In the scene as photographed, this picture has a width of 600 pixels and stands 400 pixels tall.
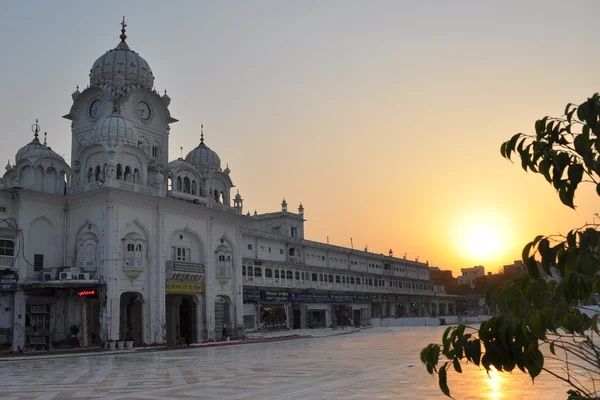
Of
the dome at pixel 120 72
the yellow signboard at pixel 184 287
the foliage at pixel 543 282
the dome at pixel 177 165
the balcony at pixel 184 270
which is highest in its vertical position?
the dome at pixel 120 72

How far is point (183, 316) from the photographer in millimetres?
45594

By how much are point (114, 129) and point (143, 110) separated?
23.3 feet

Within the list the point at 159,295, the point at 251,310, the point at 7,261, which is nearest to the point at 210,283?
the point at 159,295

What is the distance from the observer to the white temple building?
37.1 metres

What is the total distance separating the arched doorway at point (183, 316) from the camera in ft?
140

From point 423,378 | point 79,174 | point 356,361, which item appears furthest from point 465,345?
point 79,174

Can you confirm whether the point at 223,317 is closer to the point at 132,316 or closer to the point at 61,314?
the point at 132,316

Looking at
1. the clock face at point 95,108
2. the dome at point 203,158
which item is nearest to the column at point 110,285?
the clock face at point 95,108

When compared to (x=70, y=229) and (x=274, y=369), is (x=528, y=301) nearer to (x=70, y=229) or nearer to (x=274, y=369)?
(x=274, y=369)

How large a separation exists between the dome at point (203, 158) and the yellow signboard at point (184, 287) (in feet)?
42.8

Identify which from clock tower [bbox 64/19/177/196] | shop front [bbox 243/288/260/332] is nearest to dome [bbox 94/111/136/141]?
clock tower [bbox 64/19/177/196]

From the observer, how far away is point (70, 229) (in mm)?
40062

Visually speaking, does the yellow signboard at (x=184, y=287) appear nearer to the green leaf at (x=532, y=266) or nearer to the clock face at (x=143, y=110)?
the clock face at (x=143, y=110)

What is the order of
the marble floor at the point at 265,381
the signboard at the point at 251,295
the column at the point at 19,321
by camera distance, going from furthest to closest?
the signboard at the point at 251,295 → the column at the point at 19,321 → the marble floor at the point at 265,381
